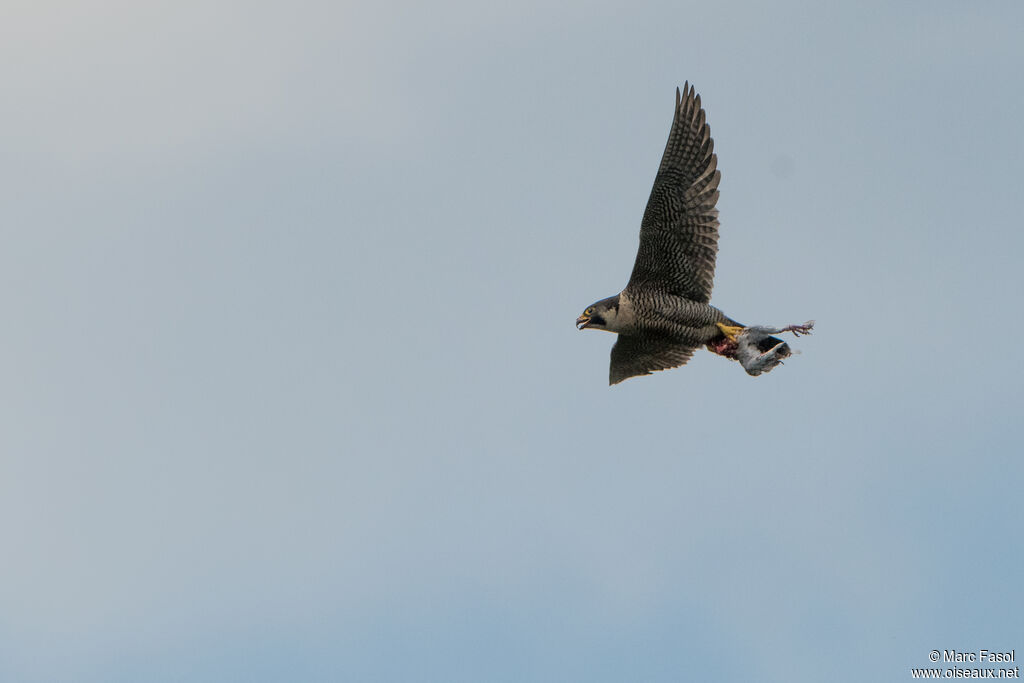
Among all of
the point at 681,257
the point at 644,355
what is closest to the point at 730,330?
the point at 681,257

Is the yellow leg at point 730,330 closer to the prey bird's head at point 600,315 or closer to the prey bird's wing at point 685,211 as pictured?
the prey bird's wing at point 685,211

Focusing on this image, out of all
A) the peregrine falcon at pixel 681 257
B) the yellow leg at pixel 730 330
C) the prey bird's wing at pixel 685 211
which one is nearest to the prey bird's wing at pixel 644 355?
the peregrine falcon at pixel 681 257

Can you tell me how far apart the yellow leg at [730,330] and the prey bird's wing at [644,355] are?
31.4 inches

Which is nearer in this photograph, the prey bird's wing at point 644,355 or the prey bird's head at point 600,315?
the prey bird's head at point 600,315

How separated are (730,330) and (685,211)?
6.17 ft

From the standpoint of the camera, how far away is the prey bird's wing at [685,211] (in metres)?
18.6

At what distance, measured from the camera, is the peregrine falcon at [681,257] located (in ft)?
61.2

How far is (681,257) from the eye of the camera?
18781 mm

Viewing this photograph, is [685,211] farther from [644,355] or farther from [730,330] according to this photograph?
[644,355]

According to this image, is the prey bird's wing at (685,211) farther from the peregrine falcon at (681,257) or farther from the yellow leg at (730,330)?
the yellow leg at (730,330)

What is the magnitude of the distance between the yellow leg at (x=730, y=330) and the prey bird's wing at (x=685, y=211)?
646 mm

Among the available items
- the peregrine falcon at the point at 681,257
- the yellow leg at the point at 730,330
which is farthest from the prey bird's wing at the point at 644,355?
the yellow leg at the point at 730,330

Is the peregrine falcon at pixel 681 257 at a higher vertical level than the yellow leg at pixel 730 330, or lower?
higher

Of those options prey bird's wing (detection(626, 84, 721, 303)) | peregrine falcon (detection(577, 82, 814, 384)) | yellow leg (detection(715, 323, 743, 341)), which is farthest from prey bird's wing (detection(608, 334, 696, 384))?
prey bird's wing (detection(626, 84, 721, 303))
